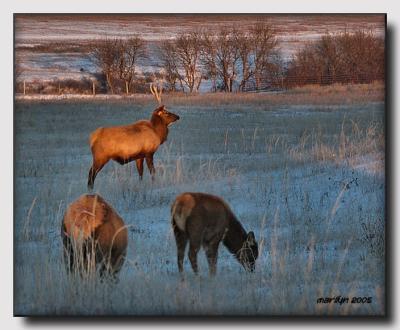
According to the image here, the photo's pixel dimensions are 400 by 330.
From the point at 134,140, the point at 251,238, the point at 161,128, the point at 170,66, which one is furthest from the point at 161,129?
the point at 251,238

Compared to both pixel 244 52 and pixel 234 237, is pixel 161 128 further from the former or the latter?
pixel 234 237

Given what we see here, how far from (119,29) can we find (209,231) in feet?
4.44

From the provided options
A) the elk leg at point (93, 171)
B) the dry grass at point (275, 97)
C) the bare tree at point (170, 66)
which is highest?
the bare tree at point (170, 66)

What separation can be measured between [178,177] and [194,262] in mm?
535

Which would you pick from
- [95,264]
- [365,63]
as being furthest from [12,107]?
[365,63]

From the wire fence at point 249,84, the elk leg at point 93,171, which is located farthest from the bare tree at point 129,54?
the elk leg at point 93,171

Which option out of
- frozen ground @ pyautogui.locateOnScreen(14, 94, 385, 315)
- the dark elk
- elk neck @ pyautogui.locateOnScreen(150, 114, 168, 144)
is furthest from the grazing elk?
elk neck @ pyautogui.locateOnScreen(150, 114, 168, 144)

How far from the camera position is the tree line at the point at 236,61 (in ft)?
27.8

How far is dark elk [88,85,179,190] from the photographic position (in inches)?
333

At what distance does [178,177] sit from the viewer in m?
8.48

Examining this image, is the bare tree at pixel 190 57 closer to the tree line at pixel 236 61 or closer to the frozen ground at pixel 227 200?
the tree line at pixel 236 61

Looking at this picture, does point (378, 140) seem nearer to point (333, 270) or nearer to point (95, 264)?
point (333, 270)

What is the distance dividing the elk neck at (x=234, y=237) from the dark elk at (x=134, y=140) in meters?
0.58

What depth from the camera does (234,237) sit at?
8391 millimetres
